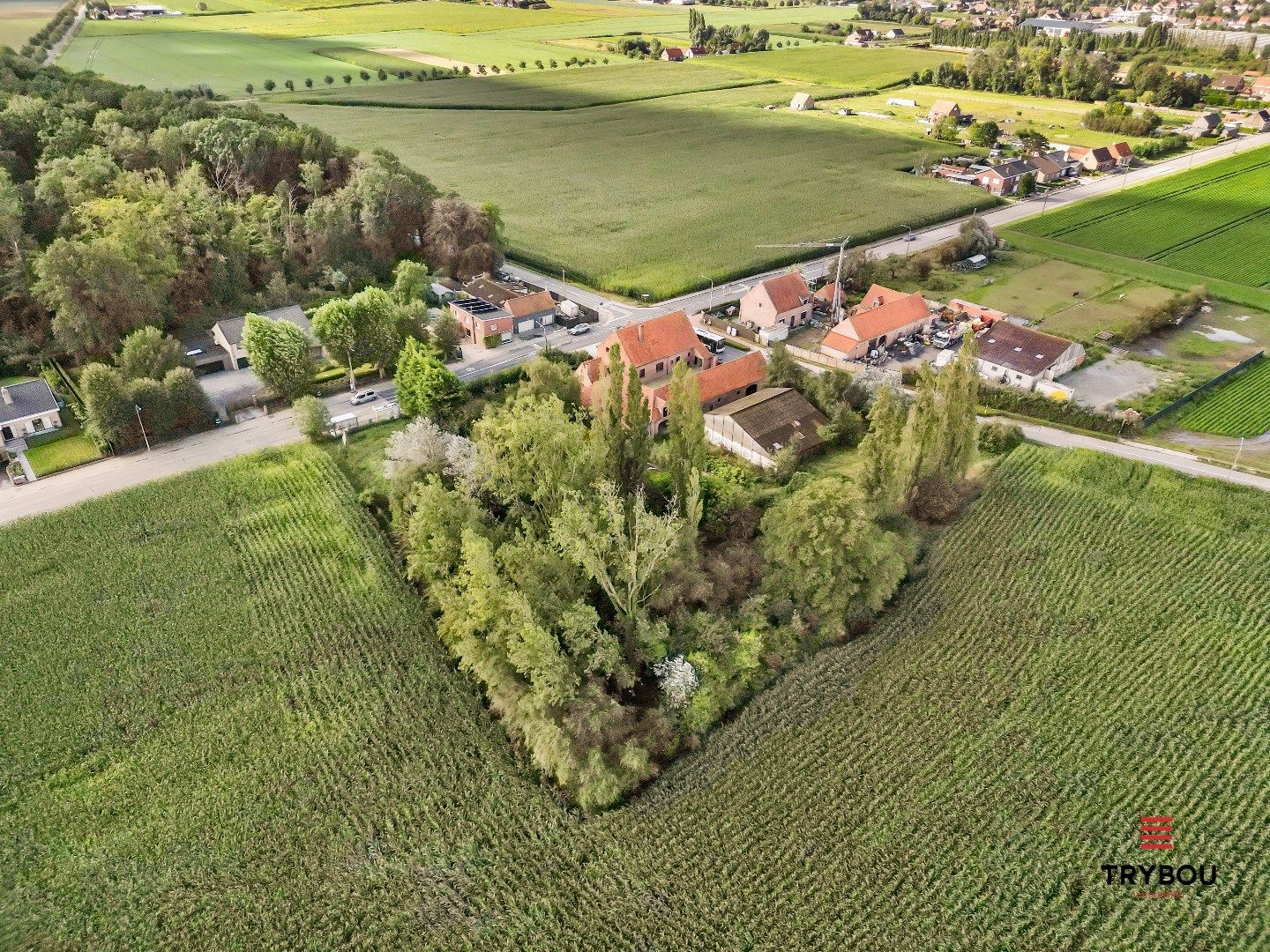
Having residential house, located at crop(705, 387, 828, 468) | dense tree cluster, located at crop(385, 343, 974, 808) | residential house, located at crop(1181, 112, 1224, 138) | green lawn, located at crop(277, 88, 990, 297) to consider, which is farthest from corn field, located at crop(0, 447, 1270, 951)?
residential house, located at crop(1181, 112, 1224, 138)

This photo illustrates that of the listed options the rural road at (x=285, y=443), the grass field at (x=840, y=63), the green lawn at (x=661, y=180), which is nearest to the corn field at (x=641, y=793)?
the rural road at (x=285, y=443)

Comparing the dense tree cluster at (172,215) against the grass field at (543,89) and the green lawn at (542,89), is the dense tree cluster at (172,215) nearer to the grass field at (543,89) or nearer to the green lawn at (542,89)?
the grass field at (543,89)

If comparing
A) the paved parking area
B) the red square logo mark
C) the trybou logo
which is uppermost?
the paved parking area

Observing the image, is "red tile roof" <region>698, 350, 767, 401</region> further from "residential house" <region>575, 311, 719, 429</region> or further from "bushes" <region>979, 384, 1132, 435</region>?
"bushes" <region>979, 384, 1132, 435</region>

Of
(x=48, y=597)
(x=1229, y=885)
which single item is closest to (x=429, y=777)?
(x=48, y=597)

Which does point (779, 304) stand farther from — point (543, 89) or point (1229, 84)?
point (1229, 84)
